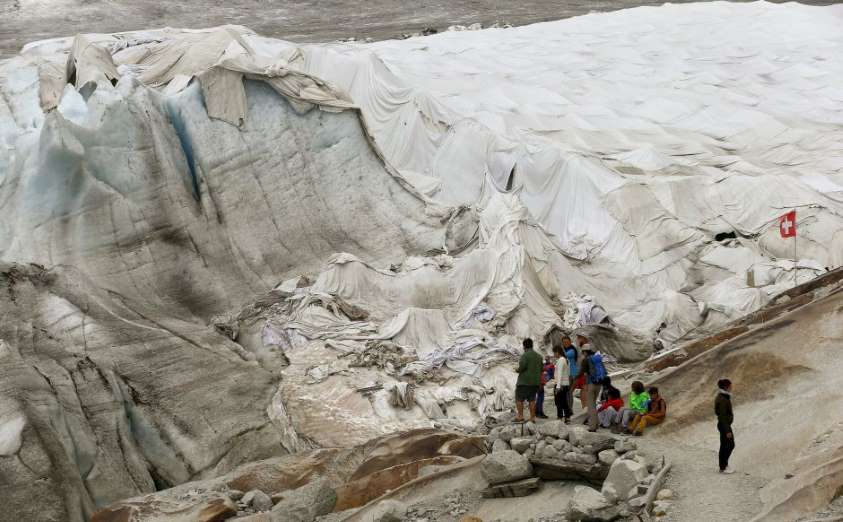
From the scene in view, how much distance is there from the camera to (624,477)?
1020 cm

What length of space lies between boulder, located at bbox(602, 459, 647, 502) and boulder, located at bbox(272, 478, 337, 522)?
9.31 feet

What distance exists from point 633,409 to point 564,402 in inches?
33.2

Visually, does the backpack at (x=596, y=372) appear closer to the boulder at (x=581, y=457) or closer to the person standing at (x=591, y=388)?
the person standing at (x=591, y=388)

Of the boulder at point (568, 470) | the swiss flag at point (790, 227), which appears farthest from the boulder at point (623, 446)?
the swiss flag at point (790, 227)

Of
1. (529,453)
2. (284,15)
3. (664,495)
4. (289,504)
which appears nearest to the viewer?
(664,495)

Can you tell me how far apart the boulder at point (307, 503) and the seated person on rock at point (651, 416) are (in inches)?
121

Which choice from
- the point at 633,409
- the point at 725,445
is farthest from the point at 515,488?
the point at 633,409

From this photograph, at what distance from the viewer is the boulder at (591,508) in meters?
9.69

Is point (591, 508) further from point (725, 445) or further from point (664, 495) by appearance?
point (725, 445)

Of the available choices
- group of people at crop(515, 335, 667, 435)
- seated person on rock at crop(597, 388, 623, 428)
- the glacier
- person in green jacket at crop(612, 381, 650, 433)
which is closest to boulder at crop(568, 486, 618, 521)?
group of people at crop(515, 335, 667, 435)

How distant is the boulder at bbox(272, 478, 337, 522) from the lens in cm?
1141

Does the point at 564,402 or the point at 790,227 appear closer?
the point at 564,402

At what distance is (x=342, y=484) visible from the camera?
12.4 m

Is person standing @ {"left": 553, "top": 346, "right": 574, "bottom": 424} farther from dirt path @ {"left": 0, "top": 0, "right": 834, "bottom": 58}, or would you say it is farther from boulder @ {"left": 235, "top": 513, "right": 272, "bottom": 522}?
dirt path @ {"left": 0, "top": 0, "right": 834, "bottom": 58}
